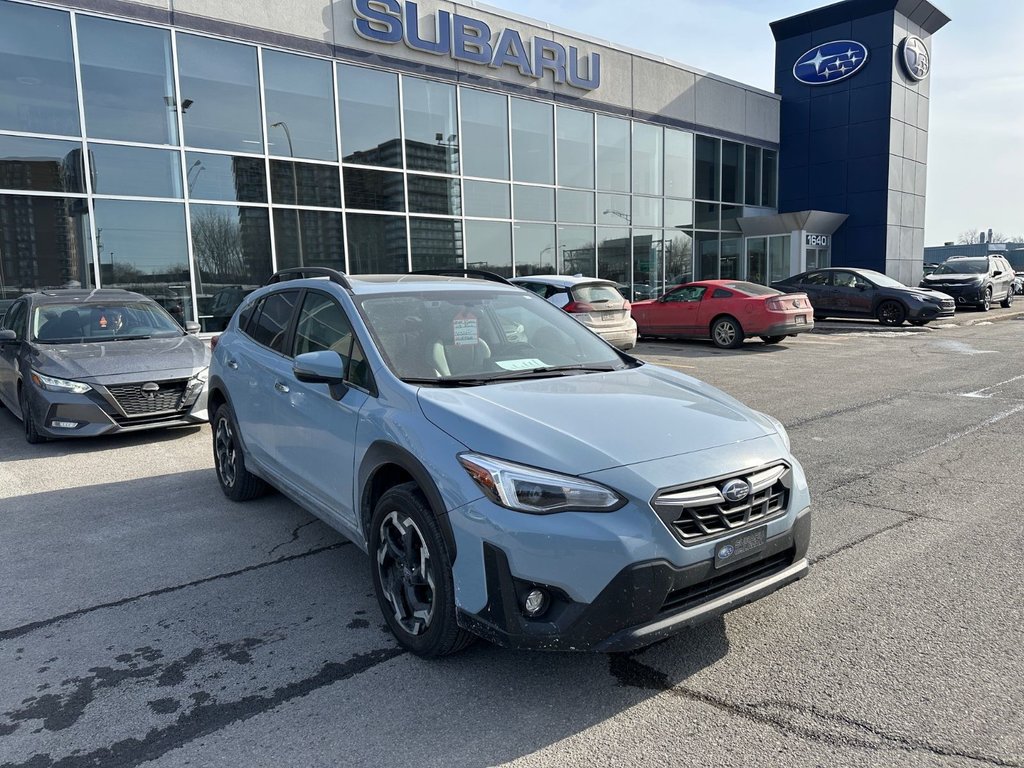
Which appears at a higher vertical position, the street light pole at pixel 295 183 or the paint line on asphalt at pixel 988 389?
the street light pole at pixel 295 183

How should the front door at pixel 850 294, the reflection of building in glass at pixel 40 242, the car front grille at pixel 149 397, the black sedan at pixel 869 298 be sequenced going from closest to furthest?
the car front grille at pixel 149 397 → the reflection of building in glass at pixel 40 242 → the black sedan at pixel 869 298 → the front door at pixel 850 294

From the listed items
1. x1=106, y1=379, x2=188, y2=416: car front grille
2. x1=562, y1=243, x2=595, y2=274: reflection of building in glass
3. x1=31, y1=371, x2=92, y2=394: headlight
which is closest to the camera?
x1=31, y1=371, x2=92, y2=394: headlight

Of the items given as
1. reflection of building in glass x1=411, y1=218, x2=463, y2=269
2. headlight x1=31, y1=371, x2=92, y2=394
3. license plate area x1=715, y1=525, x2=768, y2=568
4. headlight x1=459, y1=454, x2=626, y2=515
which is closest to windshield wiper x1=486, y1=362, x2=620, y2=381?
headlight x1=459, y1=454, x2=626, y2=515

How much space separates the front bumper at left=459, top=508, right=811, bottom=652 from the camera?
2.65m

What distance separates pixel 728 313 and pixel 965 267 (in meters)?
15.5

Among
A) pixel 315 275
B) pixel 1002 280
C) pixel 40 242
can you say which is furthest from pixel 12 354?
pixel 1002 280

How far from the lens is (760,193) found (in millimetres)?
28844

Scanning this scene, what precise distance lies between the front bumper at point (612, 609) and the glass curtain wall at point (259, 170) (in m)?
13.5

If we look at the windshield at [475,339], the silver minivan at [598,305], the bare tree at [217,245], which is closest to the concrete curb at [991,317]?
the silver minivan at [598,305]

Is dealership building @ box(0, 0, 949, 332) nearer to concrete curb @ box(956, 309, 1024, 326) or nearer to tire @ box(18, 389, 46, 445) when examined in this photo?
concrete curb @ box(956, 309, 1024, 326)

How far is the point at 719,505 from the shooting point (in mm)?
2852

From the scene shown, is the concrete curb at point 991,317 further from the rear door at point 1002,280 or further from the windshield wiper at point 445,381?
the windshield wiper at point 445,381

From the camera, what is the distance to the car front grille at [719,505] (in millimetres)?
2742

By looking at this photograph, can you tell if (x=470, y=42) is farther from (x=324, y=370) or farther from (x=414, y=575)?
(x=414, y=575)
